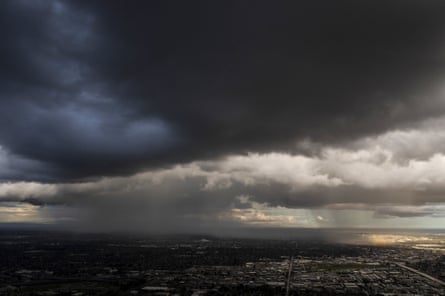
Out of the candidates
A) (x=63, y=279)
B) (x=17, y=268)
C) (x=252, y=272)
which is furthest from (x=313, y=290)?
(x=17, y=268)

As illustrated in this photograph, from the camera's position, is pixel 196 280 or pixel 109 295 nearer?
pixel 109 295

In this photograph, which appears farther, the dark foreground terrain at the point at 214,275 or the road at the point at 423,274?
the road at the point at 423,274

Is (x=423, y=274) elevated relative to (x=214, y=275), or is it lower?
elevated

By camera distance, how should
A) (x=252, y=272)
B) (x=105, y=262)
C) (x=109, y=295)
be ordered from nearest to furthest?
(x=109, y=295)
(x=252, y=272)
(x=105, y=262)

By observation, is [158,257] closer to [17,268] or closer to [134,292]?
[17,268]

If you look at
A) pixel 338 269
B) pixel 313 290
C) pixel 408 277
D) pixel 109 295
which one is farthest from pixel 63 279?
pixel 408 277

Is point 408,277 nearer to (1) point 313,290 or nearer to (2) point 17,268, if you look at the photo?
(1) point 313,290

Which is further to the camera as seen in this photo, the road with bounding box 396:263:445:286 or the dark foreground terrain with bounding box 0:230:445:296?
the road with bounding box 396:263:445:286

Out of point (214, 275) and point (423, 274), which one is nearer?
point (214, 275)

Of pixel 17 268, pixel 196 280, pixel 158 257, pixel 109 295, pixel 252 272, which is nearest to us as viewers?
pixel 109 295
